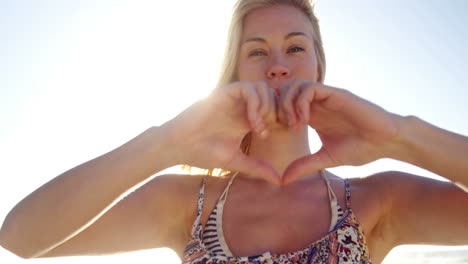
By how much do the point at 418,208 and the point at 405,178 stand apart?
0.17m

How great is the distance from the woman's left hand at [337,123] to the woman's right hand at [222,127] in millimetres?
105

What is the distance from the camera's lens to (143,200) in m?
2.51

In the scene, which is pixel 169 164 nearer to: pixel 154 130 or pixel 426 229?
pixel 154 130

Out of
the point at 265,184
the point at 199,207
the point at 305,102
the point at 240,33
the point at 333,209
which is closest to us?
the point at 305,102

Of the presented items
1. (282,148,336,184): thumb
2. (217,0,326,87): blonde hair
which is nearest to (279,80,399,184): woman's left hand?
(282,148,336,184): thumb

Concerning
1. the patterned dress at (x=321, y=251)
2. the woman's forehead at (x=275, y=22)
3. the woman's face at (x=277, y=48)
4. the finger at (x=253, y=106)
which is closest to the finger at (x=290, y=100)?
the finger at (x=253, y=106)

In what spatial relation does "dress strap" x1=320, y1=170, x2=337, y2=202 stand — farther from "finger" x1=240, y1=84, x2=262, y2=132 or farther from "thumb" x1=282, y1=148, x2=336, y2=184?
"finger" x1=240, y1=84, x2=262, y2=132

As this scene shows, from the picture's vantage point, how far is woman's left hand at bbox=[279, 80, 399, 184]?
1978 millimetres

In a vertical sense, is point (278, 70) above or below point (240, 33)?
below

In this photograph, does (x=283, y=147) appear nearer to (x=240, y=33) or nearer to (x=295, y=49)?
(x=295, y=49)

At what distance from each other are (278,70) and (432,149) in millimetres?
879

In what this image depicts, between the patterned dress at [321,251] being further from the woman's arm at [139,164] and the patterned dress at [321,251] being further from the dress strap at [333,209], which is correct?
the woman's arm at [139,164]

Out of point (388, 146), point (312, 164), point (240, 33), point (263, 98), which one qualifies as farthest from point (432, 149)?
point (240, 33)

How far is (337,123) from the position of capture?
83.2 inches
